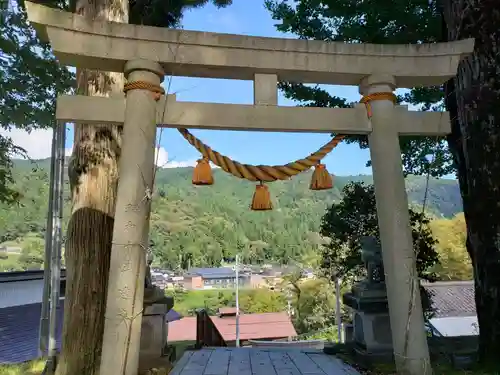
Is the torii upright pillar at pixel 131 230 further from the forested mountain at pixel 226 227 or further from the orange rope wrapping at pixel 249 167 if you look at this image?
the forested mountain at pixel 226 227

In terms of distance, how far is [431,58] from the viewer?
3252 millimetres

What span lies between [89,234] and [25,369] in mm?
2460

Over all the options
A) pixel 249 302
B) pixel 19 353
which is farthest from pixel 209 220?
pixel 19 353

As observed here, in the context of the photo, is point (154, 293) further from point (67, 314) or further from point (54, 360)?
point (54, 360)

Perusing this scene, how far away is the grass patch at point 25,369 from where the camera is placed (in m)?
5.00

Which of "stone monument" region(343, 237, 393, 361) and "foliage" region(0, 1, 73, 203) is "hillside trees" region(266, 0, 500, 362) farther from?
"foliage" region(0, 1, 73, 203)

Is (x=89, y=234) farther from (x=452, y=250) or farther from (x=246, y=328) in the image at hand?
(x=452, y=250)

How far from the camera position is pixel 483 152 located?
13.1 feet

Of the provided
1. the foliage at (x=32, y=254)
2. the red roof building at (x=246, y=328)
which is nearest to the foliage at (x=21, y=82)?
the red roof building at (x=246, y=328)

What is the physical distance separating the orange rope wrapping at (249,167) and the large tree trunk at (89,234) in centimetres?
175

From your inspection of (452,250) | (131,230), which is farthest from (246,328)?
(131,230)

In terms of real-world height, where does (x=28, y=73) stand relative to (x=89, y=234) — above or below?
above

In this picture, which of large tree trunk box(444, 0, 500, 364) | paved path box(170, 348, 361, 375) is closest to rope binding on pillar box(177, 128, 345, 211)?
large tree trunk box(444, 0, 500, 364)

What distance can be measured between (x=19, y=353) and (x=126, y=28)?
708cm
